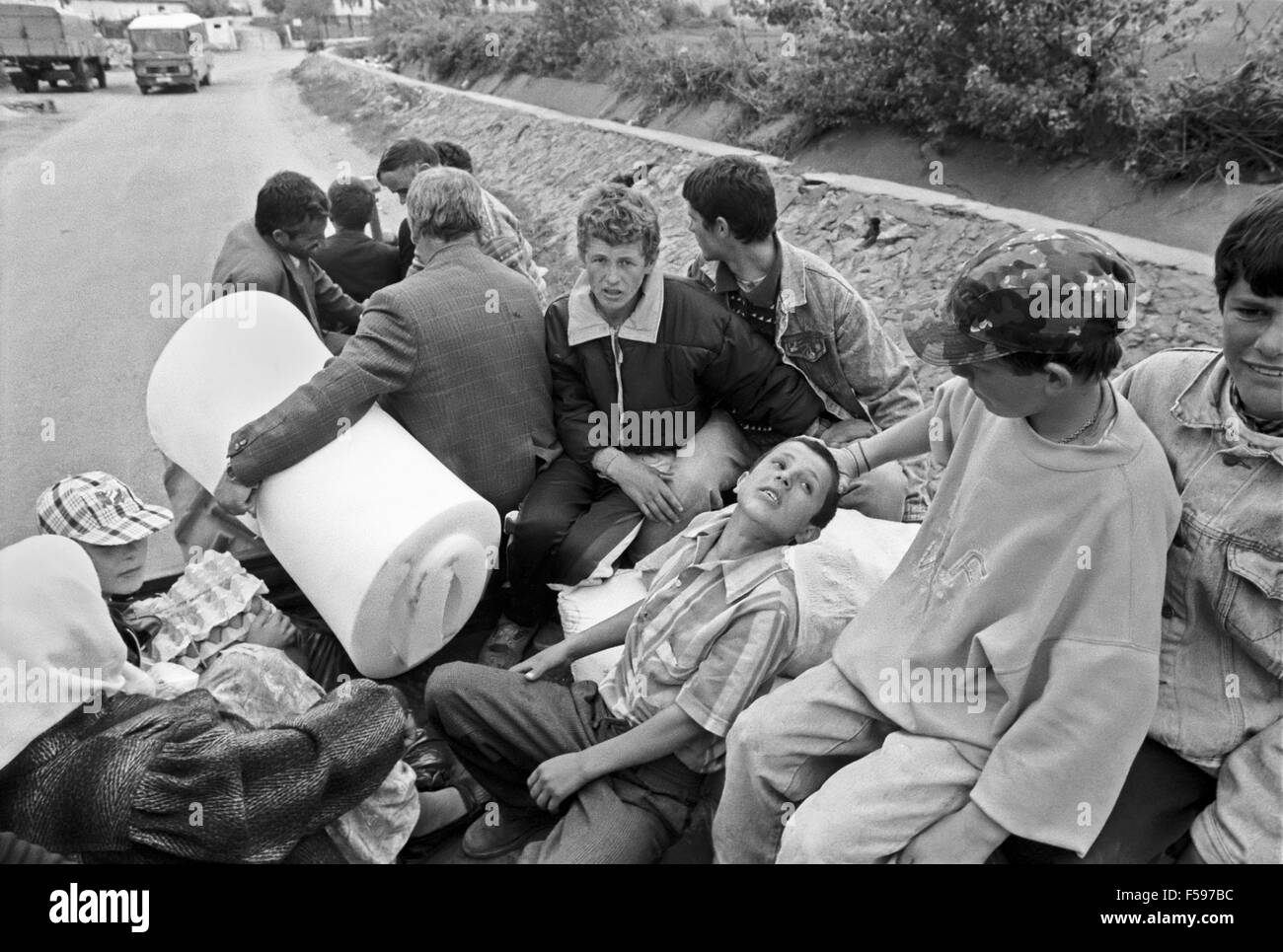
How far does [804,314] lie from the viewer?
3.36 metres

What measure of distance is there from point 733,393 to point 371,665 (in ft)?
4.98

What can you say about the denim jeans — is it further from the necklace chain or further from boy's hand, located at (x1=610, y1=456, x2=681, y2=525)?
boy's hand, located at (x1=610, y1=456, x2=681, y2=525)

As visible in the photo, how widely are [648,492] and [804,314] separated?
2.80ft

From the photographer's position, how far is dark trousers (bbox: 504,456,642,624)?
10.4 feet

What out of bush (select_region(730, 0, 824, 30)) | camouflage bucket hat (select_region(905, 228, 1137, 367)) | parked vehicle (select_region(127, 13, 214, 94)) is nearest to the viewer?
camouflage bucket hat (select_region(905, 228, 1137, 367))

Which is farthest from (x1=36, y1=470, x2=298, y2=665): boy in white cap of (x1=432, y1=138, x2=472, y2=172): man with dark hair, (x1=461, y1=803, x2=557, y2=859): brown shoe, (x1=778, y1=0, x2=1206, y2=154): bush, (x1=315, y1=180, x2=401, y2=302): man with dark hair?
(x1=778, y1=0, x2=1206, y2=154): bush

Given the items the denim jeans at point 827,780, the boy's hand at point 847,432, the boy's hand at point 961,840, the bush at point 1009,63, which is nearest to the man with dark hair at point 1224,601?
the boy's hand at point 961,840

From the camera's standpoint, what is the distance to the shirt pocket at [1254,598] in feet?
5.55

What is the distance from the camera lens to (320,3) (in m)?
54.0

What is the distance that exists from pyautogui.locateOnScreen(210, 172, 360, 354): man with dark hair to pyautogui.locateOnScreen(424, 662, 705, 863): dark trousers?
2054 millimetres

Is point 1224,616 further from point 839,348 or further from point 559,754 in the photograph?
point 839,348

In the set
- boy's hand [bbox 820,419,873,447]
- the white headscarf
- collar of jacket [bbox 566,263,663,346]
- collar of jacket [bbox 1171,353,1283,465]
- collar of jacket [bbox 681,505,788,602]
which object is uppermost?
collar of jacket [bbox 1171,353,1283,465]
